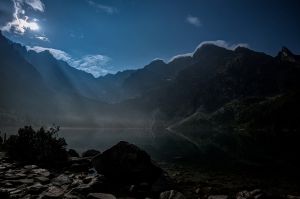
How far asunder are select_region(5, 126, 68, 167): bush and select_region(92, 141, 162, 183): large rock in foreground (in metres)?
8.85

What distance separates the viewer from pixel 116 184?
74.9ft

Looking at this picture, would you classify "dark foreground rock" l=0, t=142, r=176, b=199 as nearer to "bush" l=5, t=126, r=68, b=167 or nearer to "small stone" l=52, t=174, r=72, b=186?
"small stone" l=52, t=174, r=72, b=186

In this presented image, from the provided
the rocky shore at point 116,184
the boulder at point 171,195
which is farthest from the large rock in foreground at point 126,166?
the boulder at point 171,195

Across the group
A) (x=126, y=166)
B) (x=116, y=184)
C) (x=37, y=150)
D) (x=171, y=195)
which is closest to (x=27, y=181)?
(x=116, y=184)

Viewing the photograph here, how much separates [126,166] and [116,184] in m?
1.85

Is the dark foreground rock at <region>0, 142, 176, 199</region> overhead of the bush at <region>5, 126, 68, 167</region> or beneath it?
beneath

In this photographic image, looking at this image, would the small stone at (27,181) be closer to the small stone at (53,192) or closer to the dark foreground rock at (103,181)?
the dark foreground rock at (103,181)

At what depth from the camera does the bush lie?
3142 centimetres

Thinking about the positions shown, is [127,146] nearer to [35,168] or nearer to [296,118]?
[35,168]

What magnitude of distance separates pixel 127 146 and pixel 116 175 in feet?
8.71

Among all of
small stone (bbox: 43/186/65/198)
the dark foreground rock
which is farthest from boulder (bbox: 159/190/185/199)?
small stone (bbox: 43/186/65/198)

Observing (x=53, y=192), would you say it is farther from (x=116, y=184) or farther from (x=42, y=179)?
(x=116, y=184)

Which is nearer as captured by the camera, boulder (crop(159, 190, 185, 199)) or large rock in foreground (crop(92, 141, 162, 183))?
boulder (crop(159, 190, 185, 199))

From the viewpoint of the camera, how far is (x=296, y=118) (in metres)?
175
